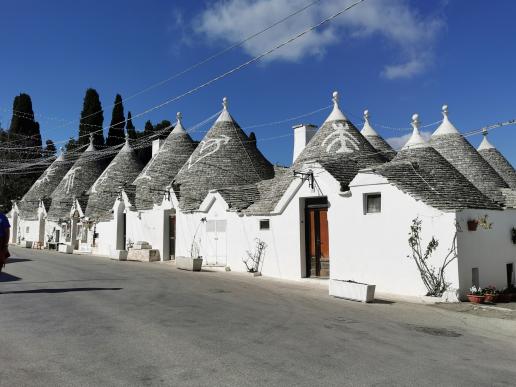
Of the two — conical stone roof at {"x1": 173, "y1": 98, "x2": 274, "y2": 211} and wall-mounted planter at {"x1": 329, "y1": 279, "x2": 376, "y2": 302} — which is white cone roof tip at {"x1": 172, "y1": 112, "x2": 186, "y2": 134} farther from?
wall-mounted planter at {"x1": 329, "y1": 279, "x2": 376, "y2": 302}

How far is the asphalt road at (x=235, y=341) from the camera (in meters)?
4.96

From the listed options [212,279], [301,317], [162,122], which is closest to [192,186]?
[212,279]

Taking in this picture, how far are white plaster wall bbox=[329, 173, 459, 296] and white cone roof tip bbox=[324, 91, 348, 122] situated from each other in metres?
8.45

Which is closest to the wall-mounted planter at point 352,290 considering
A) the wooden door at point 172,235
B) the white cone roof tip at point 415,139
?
the white cone roof tip at point 415,139

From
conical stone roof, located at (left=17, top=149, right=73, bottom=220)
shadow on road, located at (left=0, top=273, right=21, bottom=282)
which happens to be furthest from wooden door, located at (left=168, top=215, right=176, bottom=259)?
conical stone roof, located at (left=17, top=149, right=73, bottom=220)

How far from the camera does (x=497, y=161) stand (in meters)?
24.2

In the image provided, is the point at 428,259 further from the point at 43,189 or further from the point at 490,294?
the point at 43,189

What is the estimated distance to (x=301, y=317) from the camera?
28.5 feet

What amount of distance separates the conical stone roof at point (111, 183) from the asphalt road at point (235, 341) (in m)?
22.4

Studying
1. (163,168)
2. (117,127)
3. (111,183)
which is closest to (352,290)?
(163,168)

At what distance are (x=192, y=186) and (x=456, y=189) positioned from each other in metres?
14.3

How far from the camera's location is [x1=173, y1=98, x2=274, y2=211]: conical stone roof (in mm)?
24188

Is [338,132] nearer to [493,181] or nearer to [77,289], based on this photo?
[493,181]

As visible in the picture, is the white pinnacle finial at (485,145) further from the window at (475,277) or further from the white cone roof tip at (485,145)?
the window at (475,277)
